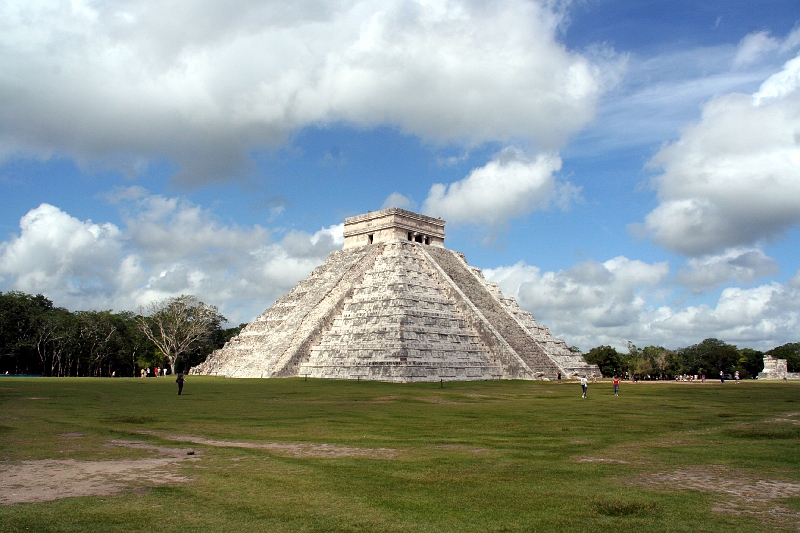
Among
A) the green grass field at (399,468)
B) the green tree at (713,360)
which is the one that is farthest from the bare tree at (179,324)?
the green tree at (713,360)

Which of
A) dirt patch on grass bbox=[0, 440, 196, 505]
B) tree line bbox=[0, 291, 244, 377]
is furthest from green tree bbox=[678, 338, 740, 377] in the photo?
dirt patch on grass bbox=[0, 440, 196, 505]

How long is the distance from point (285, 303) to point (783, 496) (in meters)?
36.2

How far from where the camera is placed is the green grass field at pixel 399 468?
20.7 ft

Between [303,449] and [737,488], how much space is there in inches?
247

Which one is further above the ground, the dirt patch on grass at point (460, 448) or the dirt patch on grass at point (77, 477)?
the dirt patch on grass at point (77, 477)

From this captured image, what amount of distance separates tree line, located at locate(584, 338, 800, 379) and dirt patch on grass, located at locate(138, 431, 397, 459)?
4289cm

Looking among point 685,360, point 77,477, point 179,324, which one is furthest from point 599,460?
point 685,360

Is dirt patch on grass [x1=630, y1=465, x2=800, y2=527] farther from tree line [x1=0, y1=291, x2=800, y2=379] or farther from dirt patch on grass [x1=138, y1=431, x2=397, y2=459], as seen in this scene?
tree line [x1=0, y1=291, x2=800, y2=379]

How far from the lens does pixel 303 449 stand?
33.5 ft

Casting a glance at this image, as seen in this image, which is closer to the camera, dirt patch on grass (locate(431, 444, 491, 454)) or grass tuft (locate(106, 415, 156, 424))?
dirt patch on grass (locate(431, 444, 491, 454))

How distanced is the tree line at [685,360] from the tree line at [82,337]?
111 feet

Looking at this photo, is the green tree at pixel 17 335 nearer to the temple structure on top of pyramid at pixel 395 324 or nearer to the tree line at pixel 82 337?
the tree line at pixel 82 337

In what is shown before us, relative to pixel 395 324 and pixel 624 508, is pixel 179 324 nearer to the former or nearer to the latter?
pixel 395 324

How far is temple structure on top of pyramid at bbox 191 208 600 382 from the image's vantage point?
30.4m
